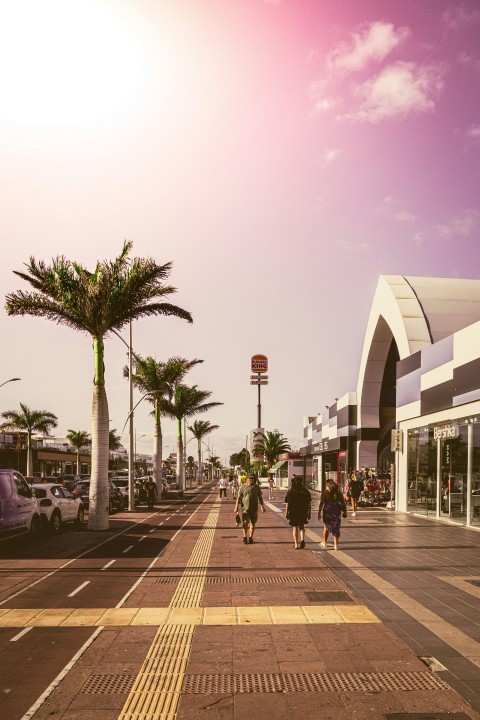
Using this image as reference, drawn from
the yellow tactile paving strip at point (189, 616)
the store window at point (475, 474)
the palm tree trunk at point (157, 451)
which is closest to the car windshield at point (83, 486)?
the palm tree trunk at point (157, 451)

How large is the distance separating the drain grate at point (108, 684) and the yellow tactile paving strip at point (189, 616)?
84.4 inches

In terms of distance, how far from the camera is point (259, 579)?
40.7ft

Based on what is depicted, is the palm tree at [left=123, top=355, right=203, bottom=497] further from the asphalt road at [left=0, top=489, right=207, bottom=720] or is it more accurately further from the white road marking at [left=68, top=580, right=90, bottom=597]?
the white road marking at [left=68, top=580, right=90, bottom=597]

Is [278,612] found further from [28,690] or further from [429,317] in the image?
[429,317]

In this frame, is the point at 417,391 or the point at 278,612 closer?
the point at 278,612

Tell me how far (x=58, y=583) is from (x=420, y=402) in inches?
786

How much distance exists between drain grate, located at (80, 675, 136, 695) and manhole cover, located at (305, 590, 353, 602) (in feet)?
14.3

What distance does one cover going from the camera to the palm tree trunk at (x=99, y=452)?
2258 centimetres

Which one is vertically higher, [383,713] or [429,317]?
[429,317]

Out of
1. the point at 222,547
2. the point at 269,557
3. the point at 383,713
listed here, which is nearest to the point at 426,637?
the point at 383,713

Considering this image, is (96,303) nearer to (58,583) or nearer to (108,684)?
(58,583)

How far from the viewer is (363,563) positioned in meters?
14.5

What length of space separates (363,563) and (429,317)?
884 inches

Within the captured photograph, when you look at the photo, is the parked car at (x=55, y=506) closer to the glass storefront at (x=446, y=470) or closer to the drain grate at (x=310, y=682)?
the glass storefront at (x=446, y=470)
